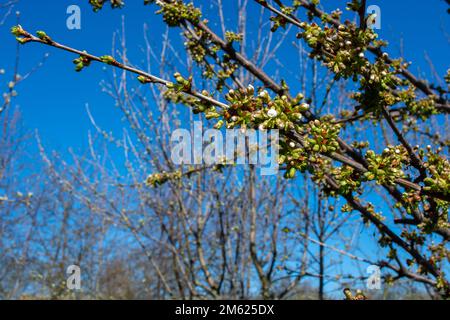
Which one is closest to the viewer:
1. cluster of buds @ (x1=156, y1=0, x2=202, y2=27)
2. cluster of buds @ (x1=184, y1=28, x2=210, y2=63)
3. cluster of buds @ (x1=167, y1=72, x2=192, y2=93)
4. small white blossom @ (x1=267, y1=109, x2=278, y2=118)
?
small white blossom @ (x1=267, y1=109, x2=278, y2=118)

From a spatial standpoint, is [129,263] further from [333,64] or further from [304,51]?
[333,64]

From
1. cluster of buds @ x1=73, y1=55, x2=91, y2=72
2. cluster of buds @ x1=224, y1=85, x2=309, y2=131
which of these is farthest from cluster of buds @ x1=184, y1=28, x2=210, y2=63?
cluster of buds @ x1=224, y1=85, x2=309, y2=131

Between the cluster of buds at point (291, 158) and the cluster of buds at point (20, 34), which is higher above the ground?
the cluster of buds at point (20, 34)

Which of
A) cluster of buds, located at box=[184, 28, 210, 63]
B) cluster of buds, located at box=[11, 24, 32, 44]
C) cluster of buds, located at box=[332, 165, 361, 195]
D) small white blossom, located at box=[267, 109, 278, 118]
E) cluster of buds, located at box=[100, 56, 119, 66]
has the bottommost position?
cluster of buds, located at box=[332, 165, 361, 195]

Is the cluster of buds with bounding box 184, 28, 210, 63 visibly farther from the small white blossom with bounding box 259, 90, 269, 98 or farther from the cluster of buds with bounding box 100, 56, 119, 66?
the small white blossom with bounding box 259, 90, 269, 98

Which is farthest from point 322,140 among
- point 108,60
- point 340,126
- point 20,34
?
point 20,34

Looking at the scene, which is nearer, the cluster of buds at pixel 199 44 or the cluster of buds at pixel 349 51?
the cluster of buds at pixel 349 51

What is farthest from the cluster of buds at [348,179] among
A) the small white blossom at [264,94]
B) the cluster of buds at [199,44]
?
the cluster of buds at [199,44]

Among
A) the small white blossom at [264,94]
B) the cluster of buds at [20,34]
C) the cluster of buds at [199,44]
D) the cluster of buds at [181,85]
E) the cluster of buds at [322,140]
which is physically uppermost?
the cluster of buds at [199,44]

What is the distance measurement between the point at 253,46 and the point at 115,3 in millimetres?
3254

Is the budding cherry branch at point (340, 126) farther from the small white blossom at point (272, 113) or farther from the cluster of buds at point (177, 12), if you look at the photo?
the cluster of buds at point (177, 12)

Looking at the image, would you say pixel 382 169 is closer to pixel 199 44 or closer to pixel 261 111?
pixel 261 111

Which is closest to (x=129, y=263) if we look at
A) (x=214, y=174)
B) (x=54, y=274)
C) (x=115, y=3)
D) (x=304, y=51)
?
(x=54, y=274)
